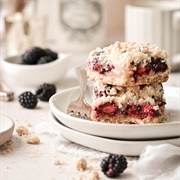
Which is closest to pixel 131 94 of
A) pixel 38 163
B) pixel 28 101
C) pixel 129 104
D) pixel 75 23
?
pixel 129 104

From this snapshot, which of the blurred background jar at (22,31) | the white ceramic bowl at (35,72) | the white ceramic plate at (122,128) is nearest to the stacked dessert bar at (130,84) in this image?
the white ceramic plate at (122,128)

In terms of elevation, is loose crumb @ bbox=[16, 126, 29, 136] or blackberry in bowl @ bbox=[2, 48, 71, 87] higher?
loose crumb @ bbox=[16, 126, 29, 136]

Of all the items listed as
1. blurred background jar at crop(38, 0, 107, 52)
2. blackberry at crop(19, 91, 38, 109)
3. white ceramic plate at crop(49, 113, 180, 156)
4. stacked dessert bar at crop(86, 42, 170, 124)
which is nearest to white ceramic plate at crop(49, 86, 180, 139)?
white ceramic plate at crop(49, 113, 180, 156)

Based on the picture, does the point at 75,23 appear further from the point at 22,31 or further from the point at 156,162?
the point at 156,162

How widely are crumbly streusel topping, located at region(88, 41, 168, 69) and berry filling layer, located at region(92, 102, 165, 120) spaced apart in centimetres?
10

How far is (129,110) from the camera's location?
1.47 m

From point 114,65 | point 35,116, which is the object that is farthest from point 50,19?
point 114,65

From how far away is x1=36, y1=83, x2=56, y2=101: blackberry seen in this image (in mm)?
1905

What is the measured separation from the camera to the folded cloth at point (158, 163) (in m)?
1.25

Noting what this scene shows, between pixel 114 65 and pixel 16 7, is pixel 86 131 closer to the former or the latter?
pixel 114 65

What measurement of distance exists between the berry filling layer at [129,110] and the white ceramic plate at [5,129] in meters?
0.20

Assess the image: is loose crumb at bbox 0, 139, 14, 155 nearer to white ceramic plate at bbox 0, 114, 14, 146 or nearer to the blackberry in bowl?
white ceramic plate at bbox 0, 114, 14, 146

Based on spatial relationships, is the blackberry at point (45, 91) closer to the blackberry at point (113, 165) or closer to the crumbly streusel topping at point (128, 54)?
the crumbly streusel topping at point (128, 54)

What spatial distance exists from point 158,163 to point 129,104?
9.4 inches
